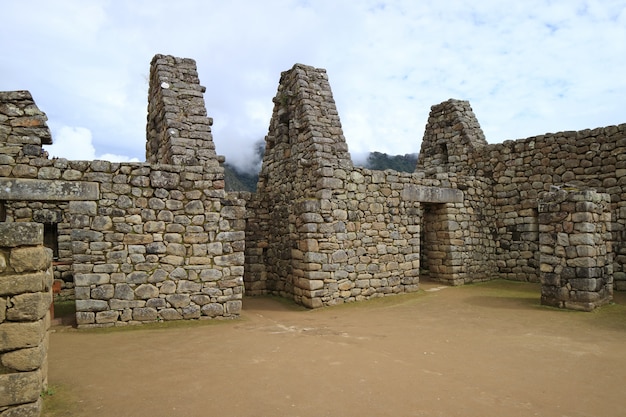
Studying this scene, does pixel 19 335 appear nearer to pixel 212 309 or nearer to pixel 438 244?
pixel 212 309

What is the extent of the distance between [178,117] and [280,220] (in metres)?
3.97

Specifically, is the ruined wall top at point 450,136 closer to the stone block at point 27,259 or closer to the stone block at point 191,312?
the stone block at point 191,312

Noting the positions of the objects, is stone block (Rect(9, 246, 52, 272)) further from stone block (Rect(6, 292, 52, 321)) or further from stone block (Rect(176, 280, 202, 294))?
stone block (Rect(176, 280, 202, 294))

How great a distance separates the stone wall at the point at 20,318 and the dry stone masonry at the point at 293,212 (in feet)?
14.9

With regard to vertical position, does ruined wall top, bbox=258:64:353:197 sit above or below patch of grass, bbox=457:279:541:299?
above

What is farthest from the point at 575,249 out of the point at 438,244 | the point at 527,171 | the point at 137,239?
the point at 137,239

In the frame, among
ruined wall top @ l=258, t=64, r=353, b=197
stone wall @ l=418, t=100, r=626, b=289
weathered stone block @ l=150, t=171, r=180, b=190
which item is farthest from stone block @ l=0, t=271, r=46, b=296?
stone wall @ l=418, t=100, r=626, b=289

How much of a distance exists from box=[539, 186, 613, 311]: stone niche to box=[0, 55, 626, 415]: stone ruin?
0.10 feet

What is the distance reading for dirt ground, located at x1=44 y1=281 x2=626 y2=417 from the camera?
166 inches

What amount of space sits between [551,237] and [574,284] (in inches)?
45.4

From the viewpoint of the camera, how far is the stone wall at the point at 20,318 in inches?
134

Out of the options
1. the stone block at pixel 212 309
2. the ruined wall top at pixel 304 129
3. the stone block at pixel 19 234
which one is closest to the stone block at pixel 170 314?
the stone block at pixel 212 309

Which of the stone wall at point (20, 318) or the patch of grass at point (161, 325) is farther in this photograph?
the patch of grass at point (161, 325)

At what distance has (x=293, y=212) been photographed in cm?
1085
